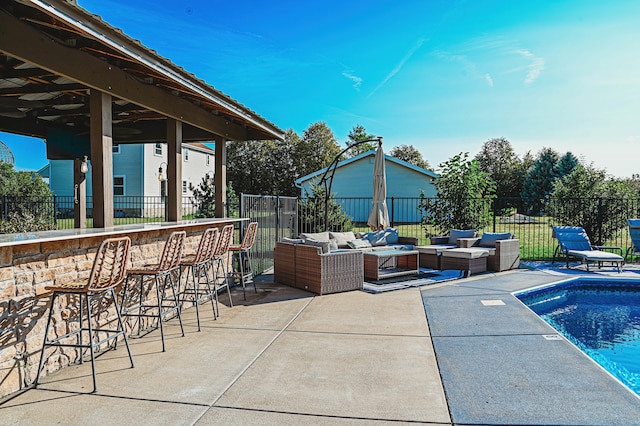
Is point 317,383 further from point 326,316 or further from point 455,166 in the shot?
point 455,166

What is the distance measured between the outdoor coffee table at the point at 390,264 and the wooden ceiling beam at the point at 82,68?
12.6 feet

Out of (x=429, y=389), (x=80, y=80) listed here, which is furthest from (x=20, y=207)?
(x=429, y=389)

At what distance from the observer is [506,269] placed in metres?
8.91

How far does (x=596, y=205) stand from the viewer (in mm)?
10805

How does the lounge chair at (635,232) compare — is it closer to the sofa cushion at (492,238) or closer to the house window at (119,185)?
the sofa cushion at (492,238)

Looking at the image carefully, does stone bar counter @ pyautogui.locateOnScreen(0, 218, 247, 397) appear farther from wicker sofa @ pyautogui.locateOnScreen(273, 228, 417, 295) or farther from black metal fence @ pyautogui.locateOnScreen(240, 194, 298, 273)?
black metal fence @ pyautogui.locateOnScreen(240, 194, 298, 273)

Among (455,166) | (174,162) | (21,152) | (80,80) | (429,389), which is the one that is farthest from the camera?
(21,152)

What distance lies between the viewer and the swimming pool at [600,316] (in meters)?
4.31

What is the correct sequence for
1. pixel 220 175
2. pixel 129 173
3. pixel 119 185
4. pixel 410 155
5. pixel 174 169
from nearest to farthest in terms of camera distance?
pixel 174 169 < pixel 220 175 < pixel 129 173 < pixel 119 185 < pixel 410 155

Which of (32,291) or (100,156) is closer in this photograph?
(32,291)

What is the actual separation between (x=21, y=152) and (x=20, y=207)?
1070 centimetres

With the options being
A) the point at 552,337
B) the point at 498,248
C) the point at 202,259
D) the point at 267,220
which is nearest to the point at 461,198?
the point at 498,248

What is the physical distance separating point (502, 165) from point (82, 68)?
141ft

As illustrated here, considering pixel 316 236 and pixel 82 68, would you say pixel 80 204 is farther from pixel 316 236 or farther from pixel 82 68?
pixel 316 236
